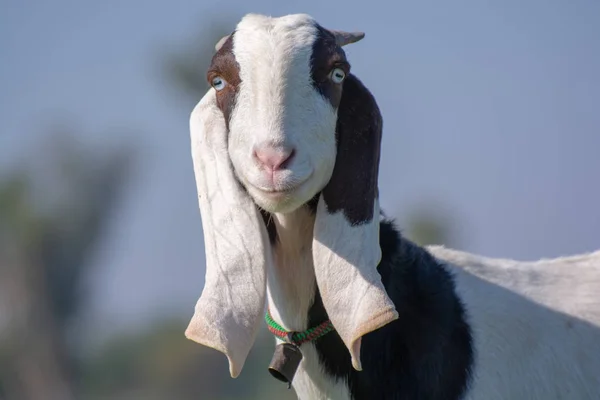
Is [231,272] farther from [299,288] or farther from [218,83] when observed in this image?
[218,83]

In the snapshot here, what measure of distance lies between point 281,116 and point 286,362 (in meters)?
1.21

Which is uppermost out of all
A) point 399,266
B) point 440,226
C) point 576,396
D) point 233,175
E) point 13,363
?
point 233,175

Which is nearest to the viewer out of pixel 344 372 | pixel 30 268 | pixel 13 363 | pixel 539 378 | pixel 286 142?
pixel 286 142

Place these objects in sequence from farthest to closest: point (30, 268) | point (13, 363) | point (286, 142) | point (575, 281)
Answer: point (30, 268) < point (13, 363) < point (575, 281) < point (286, 142)

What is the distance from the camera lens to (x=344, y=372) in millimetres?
5500

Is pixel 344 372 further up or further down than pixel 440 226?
further up

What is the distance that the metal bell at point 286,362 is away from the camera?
17.9ft

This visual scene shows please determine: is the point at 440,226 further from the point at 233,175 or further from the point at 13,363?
the point at 233,175

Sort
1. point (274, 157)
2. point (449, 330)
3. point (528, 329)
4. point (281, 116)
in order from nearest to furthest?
point (274, 157) < point (281, 116) < point (449, 330) < point (528, 329)

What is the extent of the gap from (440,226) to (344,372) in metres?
31.0

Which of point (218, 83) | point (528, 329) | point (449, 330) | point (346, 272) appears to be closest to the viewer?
point (346, 272)

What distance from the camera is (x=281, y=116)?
4980 millimetres

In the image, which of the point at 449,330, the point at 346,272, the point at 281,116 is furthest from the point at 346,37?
the point at 449,330

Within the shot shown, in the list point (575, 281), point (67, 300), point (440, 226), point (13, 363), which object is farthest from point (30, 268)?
point (575, 281)
